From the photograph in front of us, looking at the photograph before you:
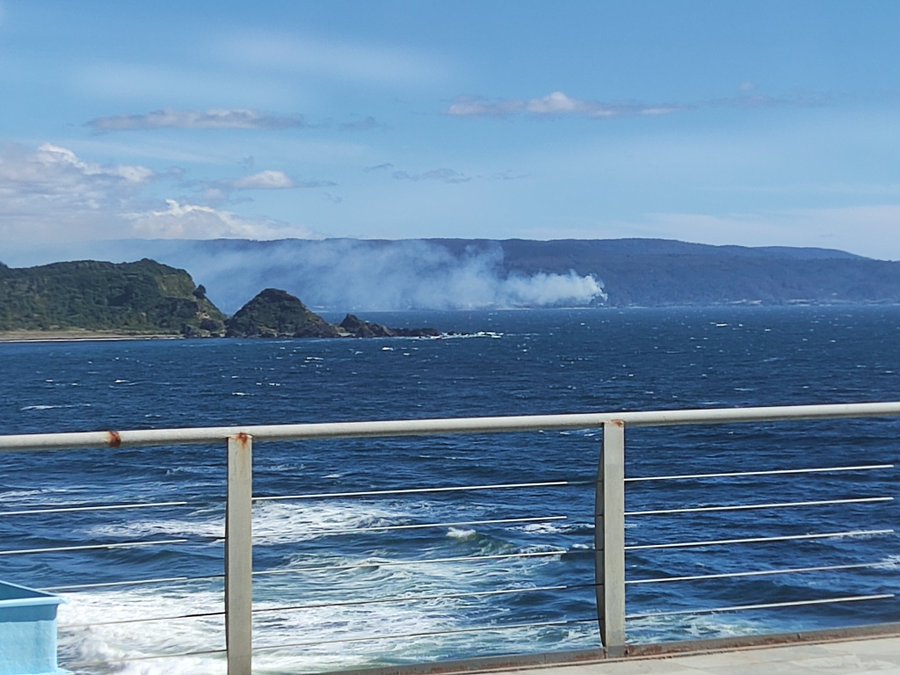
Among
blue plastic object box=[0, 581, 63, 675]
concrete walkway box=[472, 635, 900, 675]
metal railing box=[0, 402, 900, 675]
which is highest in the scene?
metal railing box=[0, 402, 900, 675]

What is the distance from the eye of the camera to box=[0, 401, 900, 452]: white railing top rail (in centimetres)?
372

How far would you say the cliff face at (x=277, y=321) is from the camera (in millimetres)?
158750

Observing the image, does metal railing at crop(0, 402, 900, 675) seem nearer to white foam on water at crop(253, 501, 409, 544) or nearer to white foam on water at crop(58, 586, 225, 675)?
white foam on water at crop(58, 586, 225, 675)

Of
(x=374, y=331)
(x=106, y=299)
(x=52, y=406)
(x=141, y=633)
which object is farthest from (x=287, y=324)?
(x=141, y=633)

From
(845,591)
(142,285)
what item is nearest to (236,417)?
(845,591)

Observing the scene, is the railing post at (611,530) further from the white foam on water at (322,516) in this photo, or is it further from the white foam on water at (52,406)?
the white foam on water at (52,406)

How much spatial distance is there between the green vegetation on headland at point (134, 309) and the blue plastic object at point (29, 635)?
145725mm

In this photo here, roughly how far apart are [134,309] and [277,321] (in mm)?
22595

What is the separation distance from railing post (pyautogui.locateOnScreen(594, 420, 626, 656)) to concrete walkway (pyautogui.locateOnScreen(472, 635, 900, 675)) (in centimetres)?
13

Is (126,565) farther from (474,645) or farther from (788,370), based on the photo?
(788,370)

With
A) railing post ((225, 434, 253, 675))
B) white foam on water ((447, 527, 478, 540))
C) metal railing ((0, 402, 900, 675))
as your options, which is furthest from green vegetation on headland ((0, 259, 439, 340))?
railing post ((225, 434, 253, 675))

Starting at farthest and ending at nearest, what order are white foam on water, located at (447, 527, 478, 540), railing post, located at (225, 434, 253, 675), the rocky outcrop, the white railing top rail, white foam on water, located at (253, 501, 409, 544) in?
1. the rocky outcrop
2. white foam on water, located at (447, 527, 478, 540)
3. white foam on water, located at (253, 501, 409, 544)
4. railing post, located at (225, 434, 253, 675)
5. the white railing top rail

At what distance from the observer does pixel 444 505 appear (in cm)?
3028

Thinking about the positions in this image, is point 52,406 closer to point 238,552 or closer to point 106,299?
point 238,552
